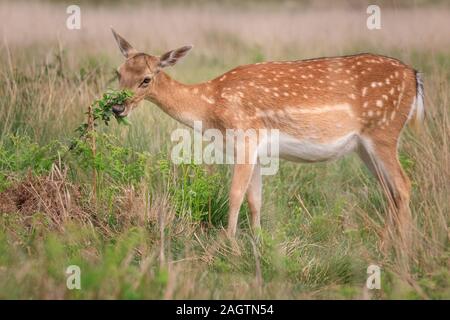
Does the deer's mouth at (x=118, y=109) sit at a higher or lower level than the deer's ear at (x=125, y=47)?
lower

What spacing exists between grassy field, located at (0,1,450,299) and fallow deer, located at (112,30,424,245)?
1.09ft

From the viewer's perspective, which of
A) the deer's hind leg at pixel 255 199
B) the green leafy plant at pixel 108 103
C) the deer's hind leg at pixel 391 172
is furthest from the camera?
the deer's hind leg at pixel 255 199

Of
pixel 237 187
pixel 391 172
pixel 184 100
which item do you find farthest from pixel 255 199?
pixel 391 172

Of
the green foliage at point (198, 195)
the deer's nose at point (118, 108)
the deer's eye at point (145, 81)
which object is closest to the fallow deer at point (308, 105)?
the deer's eye at point (145, 81)

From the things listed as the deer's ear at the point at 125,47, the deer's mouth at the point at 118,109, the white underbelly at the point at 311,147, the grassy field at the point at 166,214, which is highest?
the deer's ear at the point at 125,47

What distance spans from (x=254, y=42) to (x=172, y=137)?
21.6 ft

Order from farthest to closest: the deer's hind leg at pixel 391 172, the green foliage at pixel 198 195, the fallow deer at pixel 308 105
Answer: the fallow deer at pixel 308 105 < the deer's hind leg at pixel 391 172 < the green foliage at pixel 198 195

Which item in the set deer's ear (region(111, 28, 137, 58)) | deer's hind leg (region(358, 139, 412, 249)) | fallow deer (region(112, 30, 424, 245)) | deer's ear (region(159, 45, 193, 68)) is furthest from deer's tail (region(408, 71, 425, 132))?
deer's ear (region(111, 28, 137, 58))

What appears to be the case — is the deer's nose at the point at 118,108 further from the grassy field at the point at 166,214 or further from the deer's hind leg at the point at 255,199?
the deer's hind leg at the point at 255,199

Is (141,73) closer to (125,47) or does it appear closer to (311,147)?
(125,47)

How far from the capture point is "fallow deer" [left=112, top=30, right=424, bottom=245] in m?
8.38

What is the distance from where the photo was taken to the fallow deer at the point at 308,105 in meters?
8.38

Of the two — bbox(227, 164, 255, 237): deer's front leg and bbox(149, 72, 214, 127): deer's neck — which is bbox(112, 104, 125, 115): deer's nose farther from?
bbox(227, 164, 255, 237): deer's front leg
